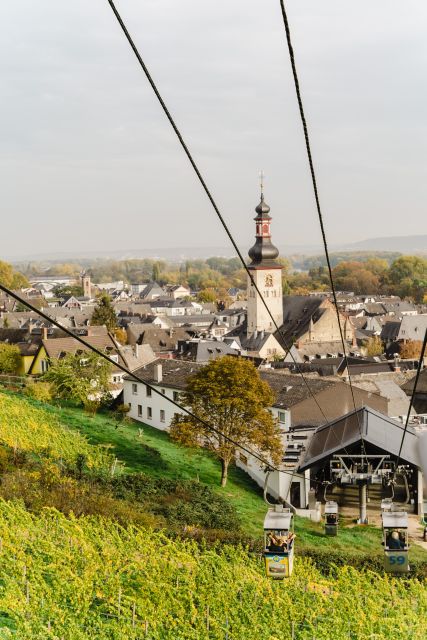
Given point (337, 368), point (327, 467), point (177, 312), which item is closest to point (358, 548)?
point (327, 467)

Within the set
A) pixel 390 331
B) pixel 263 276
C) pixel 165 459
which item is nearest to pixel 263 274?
pixel 263 276

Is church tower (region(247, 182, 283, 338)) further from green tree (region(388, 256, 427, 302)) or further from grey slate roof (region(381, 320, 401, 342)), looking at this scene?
green tree (region(388, 256, 427, 302))

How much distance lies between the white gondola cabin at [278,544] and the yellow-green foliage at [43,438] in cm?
1368

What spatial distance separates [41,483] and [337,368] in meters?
30.9

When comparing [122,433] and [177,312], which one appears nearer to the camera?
[122,433]

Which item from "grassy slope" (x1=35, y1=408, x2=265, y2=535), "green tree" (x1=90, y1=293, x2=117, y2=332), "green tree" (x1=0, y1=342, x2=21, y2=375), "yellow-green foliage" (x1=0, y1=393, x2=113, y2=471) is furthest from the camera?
"green tree" (x1=90, y1=293, x2=117, y2=332)

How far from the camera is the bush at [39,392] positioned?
37.4 metres

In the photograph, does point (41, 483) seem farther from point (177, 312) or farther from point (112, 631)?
point (177, 312)

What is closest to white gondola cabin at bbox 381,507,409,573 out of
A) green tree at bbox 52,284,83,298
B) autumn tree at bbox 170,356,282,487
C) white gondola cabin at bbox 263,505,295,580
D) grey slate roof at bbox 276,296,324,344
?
white gondola cabin at bbox 263,505,295,580

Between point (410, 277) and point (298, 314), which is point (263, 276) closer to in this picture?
point (298, 314)

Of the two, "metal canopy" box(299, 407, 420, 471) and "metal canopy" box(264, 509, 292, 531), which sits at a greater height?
"metal canopy" box(264, 509, 292, 531)

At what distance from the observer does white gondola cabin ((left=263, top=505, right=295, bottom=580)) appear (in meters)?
12.8

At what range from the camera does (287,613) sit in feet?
45.6

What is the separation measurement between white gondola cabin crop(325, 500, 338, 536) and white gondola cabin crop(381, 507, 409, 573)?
773cm
